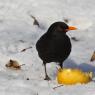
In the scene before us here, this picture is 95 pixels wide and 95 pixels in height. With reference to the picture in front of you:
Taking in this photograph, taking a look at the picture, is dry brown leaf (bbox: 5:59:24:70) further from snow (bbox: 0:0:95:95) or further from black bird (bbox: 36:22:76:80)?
black bird (bbox: 36:22:76:80)

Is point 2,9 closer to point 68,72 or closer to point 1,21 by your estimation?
point 1,21

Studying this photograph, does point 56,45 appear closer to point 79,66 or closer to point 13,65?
point 79,66

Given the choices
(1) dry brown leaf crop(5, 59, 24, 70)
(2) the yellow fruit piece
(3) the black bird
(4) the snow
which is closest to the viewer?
(4) the snow

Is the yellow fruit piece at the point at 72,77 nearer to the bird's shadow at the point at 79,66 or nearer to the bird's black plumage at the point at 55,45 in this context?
the bird's black plumage at the point at 55,45

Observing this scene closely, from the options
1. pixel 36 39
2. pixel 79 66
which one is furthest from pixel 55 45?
pixel 36 39

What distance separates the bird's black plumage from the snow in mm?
256

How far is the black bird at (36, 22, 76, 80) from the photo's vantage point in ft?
24.1

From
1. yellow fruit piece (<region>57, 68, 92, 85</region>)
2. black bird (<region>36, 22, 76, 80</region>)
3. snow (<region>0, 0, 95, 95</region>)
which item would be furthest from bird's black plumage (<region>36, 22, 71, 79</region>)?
yellow fruit piece (<region>57, 68, 92, 85</region>)

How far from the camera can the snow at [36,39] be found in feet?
20.5

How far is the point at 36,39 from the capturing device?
8906mm

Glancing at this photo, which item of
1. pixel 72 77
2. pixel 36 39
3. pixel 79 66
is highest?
pixel 72 77

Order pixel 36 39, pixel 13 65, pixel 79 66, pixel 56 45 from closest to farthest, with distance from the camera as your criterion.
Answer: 1. pixel 56 45
2. pixel 13 65
3. pixel 79 66
4. pixel 36 39

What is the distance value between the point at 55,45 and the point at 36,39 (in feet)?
5.35

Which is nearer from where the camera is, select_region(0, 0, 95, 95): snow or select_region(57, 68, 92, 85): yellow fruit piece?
select_region(0, 0, 95, 95): snow
